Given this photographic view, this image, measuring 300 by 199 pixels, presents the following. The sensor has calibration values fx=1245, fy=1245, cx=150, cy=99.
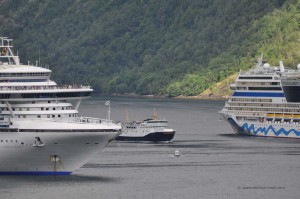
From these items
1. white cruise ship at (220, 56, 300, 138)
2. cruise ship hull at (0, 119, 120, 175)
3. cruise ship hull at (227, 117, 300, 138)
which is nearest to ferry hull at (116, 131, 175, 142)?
cruise ship hull at (227, 117, 300, 138)

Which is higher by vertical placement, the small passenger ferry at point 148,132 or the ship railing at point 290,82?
the ship railing at point 290,82

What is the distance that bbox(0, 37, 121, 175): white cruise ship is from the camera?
11706 cm

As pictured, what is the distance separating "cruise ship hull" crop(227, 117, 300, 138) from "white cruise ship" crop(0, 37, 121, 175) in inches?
2878

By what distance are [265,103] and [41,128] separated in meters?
83.6

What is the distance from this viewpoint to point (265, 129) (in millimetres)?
192375

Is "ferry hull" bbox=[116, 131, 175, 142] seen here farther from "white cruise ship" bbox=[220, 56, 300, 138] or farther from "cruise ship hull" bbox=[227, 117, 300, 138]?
"white cruise ship" bbox=[220, 56, 300, 138]

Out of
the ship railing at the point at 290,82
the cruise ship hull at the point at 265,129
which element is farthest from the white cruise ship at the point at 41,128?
the ship railing at the point at 290,82

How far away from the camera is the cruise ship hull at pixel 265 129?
18862 centimetres

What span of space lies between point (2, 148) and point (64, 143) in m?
5.86

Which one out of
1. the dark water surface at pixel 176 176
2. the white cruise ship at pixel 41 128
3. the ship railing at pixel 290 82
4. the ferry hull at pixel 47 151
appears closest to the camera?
the dark water surface at pixel 176 176

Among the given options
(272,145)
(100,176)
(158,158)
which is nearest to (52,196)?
(100,176)

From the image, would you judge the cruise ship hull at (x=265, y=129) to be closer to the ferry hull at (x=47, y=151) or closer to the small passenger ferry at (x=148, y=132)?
the small passenger ferry at (x=148, y=132)

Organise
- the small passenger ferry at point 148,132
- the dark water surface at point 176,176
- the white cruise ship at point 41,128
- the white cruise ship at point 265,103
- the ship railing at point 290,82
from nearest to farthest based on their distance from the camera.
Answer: the dark water surface at point 176,176
the white cruise ship at point 41,128
the small passenger ferry at point 148,132
the white cruise ship at point 265,103
the ship railing at point 290,82

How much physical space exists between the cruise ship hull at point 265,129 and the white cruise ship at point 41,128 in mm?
73091
